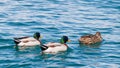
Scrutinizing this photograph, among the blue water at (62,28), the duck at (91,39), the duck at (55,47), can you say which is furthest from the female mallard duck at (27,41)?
the duck at (91,39)

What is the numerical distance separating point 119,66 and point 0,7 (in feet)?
60.0

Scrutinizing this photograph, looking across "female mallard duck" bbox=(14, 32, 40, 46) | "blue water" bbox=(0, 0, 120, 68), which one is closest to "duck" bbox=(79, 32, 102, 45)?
"blue water" bbox=(0, 0, 120, 68)

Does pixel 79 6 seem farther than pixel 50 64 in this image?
Yes

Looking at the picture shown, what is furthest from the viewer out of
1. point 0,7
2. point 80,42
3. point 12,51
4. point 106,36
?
point 0,7

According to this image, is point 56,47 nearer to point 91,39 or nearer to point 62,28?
point 91,39

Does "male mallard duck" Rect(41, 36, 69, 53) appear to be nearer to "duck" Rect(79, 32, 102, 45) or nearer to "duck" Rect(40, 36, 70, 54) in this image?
"duck" Rect(40, 36, 70, 54)

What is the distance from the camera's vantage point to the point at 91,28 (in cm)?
3519

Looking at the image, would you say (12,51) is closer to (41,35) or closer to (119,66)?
(41,35)

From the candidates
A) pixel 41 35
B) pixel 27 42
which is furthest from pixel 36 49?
pixel 41 35

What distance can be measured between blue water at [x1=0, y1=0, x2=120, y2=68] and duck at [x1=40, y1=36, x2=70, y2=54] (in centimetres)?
37

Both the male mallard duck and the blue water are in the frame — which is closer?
the blue water

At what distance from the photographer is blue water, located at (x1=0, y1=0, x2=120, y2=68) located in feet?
88.5

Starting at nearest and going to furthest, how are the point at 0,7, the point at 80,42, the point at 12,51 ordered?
1. the point at 12,51
2. the point at 80,42
3. the point at 0,7

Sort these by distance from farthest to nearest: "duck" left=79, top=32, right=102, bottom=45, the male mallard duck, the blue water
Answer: "duck" left=79, top=32, right=102, bottom=45
the male mallard duck
the blue water
